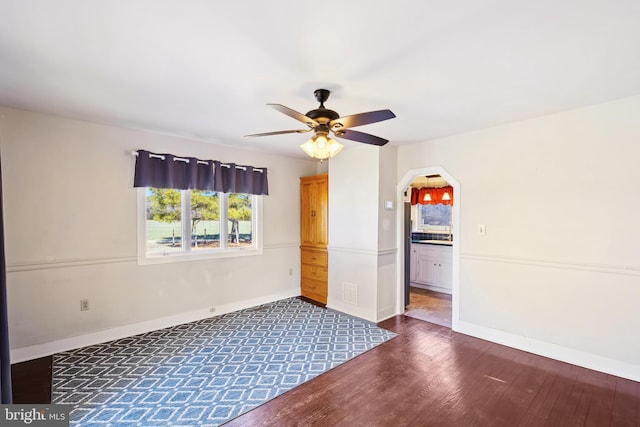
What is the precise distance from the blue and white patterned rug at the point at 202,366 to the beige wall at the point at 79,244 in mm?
281

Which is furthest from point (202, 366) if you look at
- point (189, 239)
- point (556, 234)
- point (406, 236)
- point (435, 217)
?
point (435, 217)

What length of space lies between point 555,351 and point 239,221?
4219 mm

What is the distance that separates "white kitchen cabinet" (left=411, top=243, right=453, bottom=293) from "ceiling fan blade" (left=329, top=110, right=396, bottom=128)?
386cm

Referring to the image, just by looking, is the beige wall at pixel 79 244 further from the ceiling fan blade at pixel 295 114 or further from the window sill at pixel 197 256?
the ceiling fan blade at pixel 295 114

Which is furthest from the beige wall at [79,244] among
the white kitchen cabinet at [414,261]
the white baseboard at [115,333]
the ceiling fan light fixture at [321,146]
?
the white kitchen cabinet at [414,261]

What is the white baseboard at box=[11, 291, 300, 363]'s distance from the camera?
9.80 feet

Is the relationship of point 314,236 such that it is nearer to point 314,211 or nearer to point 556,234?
point 314,211

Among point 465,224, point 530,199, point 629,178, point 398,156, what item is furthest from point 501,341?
point 398,156

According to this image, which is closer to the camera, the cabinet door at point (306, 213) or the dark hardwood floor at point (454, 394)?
the dark hardwood floor at point (454, 394)

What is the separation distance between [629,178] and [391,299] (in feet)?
9.42

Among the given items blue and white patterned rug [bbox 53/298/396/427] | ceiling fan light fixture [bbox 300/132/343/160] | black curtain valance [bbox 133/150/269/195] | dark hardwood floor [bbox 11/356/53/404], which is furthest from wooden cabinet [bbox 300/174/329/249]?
dark hardwood floor [bbox 11/356/53/404]

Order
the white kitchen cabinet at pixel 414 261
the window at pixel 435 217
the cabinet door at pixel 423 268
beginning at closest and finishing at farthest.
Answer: the cabinet door at pixel 423 268 → the white kitchen cabinet at pixel 414 261 → the window at pixel 435 217

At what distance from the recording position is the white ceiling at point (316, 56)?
150cm

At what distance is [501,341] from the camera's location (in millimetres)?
3367
